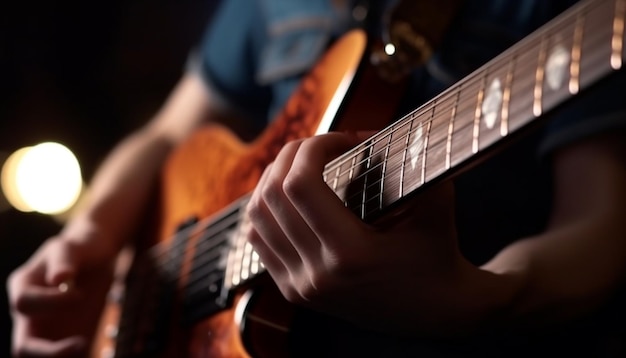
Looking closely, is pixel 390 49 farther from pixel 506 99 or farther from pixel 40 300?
pixel 40 300

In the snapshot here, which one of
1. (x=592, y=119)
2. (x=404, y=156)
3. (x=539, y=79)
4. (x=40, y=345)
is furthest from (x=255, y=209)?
(x=40, y=345)

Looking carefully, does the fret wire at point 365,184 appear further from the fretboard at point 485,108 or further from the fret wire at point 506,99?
the fret wire at point 506,99

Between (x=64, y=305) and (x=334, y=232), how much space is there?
50 cm

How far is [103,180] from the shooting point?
1023 millimetres

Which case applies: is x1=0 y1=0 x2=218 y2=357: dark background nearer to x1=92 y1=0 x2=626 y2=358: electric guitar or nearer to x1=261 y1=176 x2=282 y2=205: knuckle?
x1=92 y1=0 x2=626 y2=358: electric guitar

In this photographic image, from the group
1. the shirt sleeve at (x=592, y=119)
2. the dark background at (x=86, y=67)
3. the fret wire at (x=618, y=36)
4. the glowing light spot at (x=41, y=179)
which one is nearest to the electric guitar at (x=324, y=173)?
the fret wire at (x=618, y=36)

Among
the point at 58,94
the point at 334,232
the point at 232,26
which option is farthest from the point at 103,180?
the point at 334,232

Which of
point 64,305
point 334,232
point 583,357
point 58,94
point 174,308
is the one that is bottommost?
point 583,357

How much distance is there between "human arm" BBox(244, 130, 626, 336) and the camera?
1.55 feet

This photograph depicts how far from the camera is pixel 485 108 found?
42cm

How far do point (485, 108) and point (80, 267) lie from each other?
1.95 ft

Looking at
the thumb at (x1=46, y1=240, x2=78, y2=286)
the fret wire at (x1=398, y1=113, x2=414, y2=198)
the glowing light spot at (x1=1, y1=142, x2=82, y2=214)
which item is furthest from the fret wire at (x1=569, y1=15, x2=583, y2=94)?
the glowing light spot at (x1=1, y1=142, x2=82, y2=214)

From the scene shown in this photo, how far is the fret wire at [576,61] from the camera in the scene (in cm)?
36

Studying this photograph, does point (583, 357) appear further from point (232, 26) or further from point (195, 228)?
point (232, 26)
